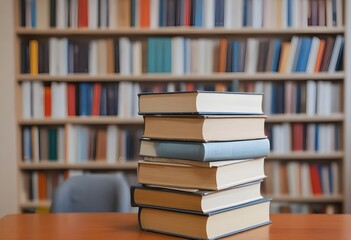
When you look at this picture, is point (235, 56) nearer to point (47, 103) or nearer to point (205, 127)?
point (47, 103)

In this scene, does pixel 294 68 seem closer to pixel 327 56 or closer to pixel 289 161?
pixel 327 56

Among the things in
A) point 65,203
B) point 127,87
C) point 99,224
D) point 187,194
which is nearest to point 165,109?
point 187,194

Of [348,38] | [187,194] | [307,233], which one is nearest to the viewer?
[187,194]

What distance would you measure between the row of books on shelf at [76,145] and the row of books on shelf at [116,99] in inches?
4.5

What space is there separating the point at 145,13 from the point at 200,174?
2.29 metres

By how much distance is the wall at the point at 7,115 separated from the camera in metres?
3.13

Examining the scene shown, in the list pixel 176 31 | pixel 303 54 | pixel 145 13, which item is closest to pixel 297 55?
pixel 303 54

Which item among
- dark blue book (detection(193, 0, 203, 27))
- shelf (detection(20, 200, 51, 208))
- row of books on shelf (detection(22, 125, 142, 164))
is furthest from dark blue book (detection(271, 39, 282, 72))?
shelf (detection(20, 200, 51, 208))

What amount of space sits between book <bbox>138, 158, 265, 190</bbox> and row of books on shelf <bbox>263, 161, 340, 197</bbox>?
2.16m

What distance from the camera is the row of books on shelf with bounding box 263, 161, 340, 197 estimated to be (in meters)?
3.26

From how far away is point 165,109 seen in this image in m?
1.10

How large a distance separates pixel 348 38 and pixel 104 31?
1598 mm

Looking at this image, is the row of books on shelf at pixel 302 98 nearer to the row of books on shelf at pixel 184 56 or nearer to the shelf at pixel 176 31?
the row of books on shelf at pixel 184 56

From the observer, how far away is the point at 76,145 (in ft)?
10.6
